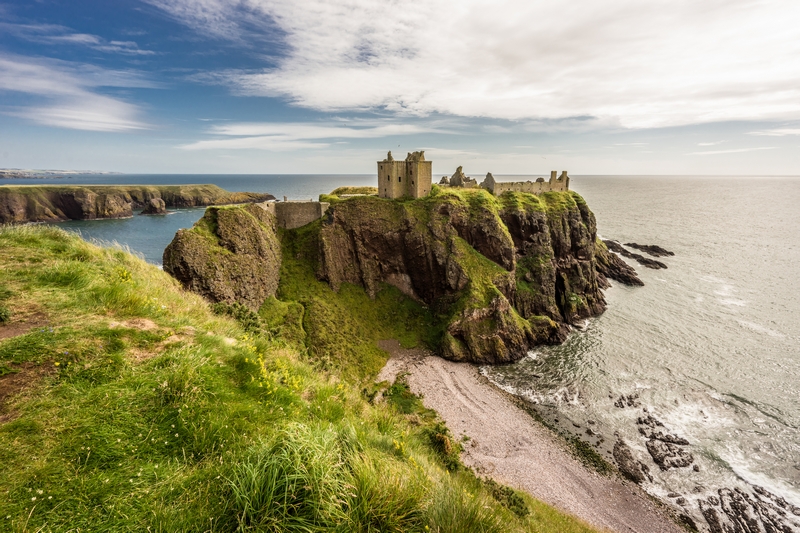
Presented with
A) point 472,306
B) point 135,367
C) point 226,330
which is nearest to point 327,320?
point 472,306

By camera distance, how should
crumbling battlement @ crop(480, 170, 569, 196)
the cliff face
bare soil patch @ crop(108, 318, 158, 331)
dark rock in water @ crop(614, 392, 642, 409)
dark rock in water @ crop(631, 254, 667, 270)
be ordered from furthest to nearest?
dark rock in water @ crop(631, 254, 667, 270), crumbling battlement @ crop(480, 170, 569, 196), the cliff face, dark rock in water @ crop(614, 392, 642, 409), bare soil patch @ crop(108, 318, 158, 331)

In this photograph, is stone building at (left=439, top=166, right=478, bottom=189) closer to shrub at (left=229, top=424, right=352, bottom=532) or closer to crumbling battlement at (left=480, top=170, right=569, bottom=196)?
crumbling battlement at (left=480, top=170, right=569, bottom=196)

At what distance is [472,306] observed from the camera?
161 ft

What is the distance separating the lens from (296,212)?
2169 inches

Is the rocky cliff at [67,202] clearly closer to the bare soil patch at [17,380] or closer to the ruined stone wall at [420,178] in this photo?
the ruined stone wall at [420,178]

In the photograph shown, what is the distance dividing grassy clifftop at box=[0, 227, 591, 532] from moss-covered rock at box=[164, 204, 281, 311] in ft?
82.7

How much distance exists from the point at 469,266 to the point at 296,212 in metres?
29.2

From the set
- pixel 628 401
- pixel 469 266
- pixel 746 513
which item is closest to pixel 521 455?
pixel 628 401

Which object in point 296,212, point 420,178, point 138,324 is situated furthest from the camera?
point 420,178

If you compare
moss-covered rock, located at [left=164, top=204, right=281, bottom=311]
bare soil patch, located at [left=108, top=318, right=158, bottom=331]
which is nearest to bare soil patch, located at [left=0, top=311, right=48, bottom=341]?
bare soil patch, located at [left=108, top=318, right=158, bottom=331]

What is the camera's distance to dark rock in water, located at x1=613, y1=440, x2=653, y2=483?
2998cm

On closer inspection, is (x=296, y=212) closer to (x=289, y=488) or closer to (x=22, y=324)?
(x=22, y=324)

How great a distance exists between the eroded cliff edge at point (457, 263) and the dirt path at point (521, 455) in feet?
21.4

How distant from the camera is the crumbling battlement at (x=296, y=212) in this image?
179 feet
